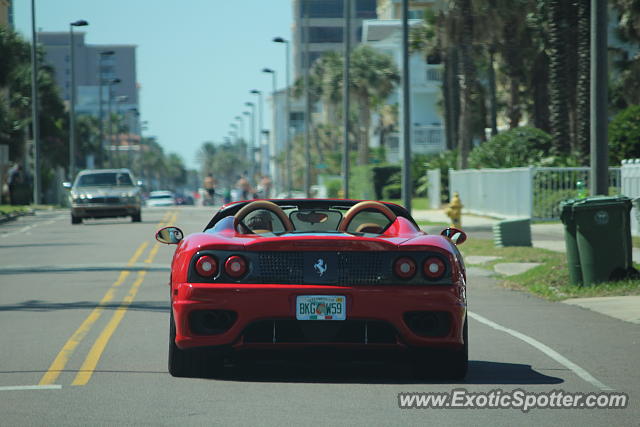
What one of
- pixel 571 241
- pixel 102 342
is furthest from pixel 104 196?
pixel 102 342

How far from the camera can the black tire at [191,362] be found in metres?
8.75

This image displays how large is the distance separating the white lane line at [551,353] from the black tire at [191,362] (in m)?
2.64

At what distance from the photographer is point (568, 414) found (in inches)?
299

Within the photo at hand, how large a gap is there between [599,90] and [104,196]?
23.2 m

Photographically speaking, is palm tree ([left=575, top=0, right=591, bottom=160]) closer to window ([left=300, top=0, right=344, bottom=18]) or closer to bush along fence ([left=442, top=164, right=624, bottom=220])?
bush along fence ([left=442, top=164, right=624, bottom=220])

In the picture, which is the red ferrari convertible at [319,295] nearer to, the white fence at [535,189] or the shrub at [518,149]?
the white fence at [535,189]

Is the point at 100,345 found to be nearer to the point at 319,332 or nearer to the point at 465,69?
the point at 319,332

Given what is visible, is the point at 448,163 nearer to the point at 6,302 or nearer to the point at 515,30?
the point at 515,30

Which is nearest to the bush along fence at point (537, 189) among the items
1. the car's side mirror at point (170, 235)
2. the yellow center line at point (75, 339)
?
the yellow center line at point (75, 339)

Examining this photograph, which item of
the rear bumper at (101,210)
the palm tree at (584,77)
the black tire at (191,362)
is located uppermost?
the palm tree at (584,77)

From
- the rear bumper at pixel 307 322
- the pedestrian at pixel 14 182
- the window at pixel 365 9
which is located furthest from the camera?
the window at pixel 365 9

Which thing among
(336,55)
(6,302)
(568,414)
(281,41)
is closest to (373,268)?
(568,414)

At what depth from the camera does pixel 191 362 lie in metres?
8.88

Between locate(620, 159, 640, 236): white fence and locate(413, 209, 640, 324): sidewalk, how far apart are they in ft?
5.51
